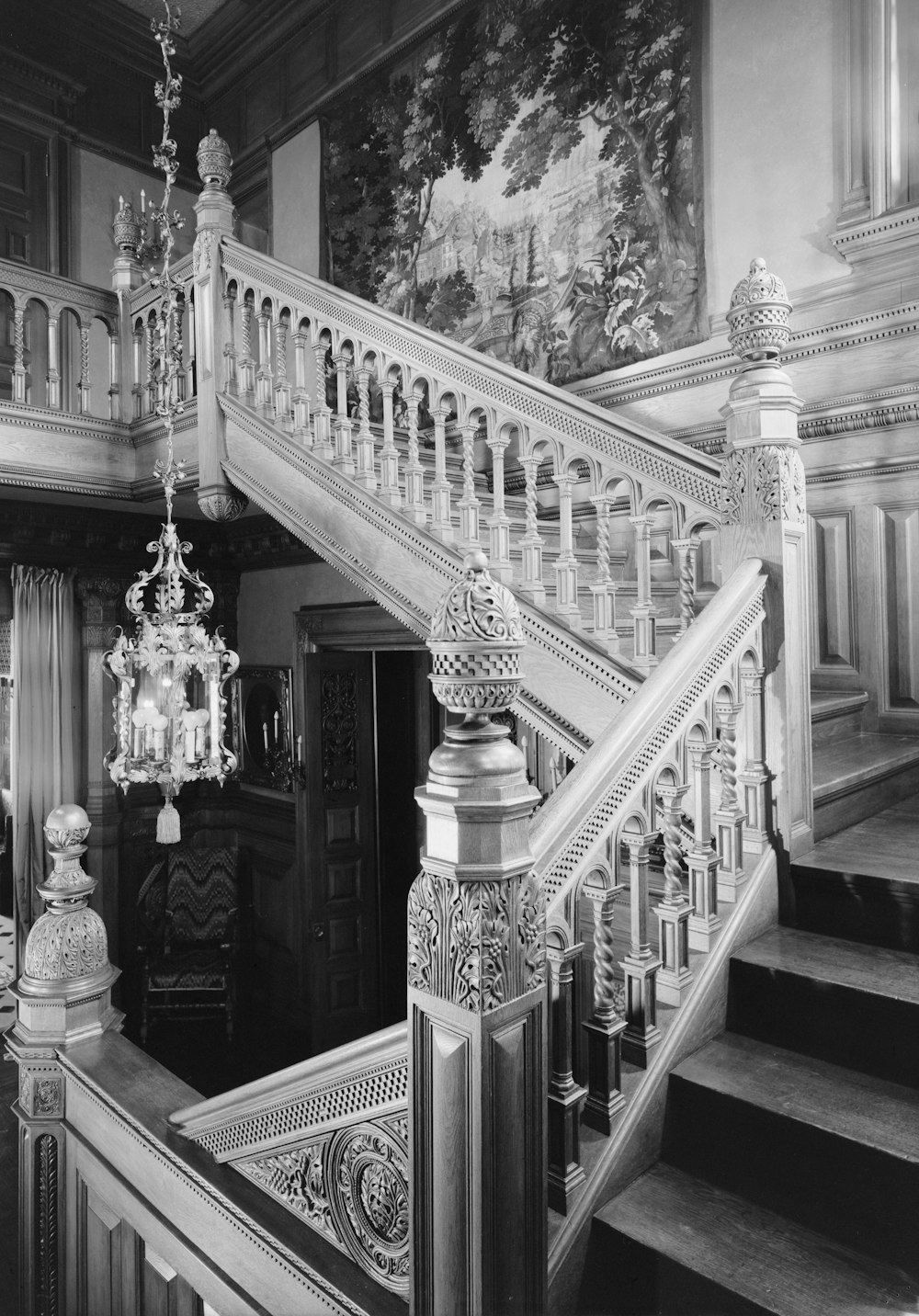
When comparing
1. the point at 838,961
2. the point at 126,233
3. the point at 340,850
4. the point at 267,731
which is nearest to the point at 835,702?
the point at 838,961

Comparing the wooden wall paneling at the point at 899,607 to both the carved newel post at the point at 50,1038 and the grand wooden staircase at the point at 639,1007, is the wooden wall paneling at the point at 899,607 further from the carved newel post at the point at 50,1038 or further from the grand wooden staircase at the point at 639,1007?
the carved newel post at the point at 50,1038

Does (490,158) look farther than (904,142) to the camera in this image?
Yes

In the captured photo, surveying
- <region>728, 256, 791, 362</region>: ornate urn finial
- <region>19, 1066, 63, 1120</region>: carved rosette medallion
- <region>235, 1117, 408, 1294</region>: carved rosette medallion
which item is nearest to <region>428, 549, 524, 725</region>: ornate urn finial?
<region>235, 1117, 408, 1294</region>: carved rosette medallion

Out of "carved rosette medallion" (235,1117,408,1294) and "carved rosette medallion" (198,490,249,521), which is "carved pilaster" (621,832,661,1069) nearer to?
"carved rosette medallion" (235,1117,408,1294)

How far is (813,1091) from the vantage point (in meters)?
1.56

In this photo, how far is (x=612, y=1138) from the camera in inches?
59.0

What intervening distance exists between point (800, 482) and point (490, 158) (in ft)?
12.1

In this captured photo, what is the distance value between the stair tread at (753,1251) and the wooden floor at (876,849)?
0.77 metres

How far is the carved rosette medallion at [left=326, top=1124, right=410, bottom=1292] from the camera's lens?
1315 millimetres

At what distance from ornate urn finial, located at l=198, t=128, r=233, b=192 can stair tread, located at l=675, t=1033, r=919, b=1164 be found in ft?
13.0

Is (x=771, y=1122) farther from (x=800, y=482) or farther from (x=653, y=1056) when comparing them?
(x=800, y=482)

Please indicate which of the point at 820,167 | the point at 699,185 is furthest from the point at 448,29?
the point at 820,167

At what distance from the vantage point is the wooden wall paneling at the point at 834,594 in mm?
3299

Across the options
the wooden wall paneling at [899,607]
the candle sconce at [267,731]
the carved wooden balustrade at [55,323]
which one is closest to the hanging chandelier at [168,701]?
the carved wooden balustrade at [55,323]
